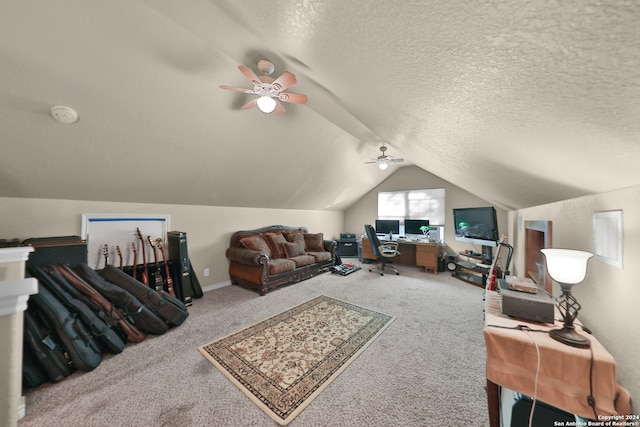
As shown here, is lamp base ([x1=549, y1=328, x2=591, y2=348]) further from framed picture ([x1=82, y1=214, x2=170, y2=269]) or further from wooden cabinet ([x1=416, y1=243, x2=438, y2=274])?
framed picture ([x1=82, y1=214, x2=170, y2=269])

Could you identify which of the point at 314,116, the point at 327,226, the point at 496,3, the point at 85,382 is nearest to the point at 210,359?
the point at 85,382

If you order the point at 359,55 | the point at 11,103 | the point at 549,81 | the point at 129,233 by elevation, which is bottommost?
the point at 129,233

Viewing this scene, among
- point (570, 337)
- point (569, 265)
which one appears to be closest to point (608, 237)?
point (569, 265)

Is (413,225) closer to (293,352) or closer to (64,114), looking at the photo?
(293,352)

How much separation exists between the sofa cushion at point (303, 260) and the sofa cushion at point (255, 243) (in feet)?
1.78

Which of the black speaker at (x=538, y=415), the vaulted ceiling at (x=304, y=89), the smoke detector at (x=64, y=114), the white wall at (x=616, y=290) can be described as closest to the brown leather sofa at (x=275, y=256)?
the vaulted ceiling at (x=304, y=89)

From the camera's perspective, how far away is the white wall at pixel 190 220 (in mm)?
2326

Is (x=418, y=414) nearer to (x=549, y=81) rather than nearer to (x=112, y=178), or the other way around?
(x=549, y=81)

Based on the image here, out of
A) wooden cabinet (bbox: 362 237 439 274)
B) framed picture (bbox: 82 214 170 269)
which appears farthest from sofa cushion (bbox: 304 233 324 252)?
framed picture (bbox: 82 214 170 269)

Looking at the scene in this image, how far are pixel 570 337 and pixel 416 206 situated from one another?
493cm

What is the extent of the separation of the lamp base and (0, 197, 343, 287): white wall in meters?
4.06

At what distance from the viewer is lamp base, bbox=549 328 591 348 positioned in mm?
1065

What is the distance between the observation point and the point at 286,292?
361cm

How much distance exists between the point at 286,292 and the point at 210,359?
5.63 feet
